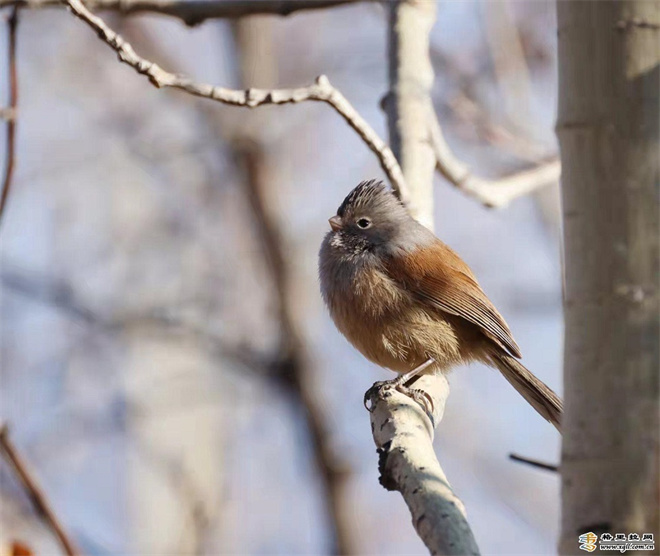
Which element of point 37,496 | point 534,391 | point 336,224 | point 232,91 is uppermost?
point 336,224

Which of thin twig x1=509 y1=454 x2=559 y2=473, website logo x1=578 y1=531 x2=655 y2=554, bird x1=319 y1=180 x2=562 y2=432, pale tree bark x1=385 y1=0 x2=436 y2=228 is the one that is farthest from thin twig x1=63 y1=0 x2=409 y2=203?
website logo x1=578 y1=531 x2=655 y2=554

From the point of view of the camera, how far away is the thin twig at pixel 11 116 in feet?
9.65

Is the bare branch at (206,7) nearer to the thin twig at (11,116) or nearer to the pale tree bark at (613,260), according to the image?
the thin twig at (11,116)

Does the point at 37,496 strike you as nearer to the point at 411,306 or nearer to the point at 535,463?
the point at 535,463

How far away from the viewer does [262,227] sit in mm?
8219

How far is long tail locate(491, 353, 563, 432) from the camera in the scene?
12.0 feet

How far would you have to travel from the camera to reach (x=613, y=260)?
1.36 m

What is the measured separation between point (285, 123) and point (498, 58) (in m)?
4.38

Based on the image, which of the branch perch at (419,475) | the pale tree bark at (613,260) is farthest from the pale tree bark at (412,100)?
the pale tree bark at (613,260)

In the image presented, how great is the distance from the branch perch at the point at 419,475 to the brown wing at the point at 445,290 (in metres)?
0.99

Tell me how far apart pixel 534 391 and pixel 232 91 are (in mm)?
1850

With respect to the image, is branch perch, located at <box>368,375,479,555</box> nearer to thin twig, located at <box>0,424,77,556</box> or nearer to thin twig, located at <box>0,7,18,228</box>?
thin twig, located at <box>0,424,77,556</box>

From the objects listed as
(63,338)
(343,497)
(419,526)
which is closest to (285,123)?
(63,338)

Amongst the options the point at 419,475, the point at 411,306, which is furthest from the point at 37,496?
the point at 411,306
